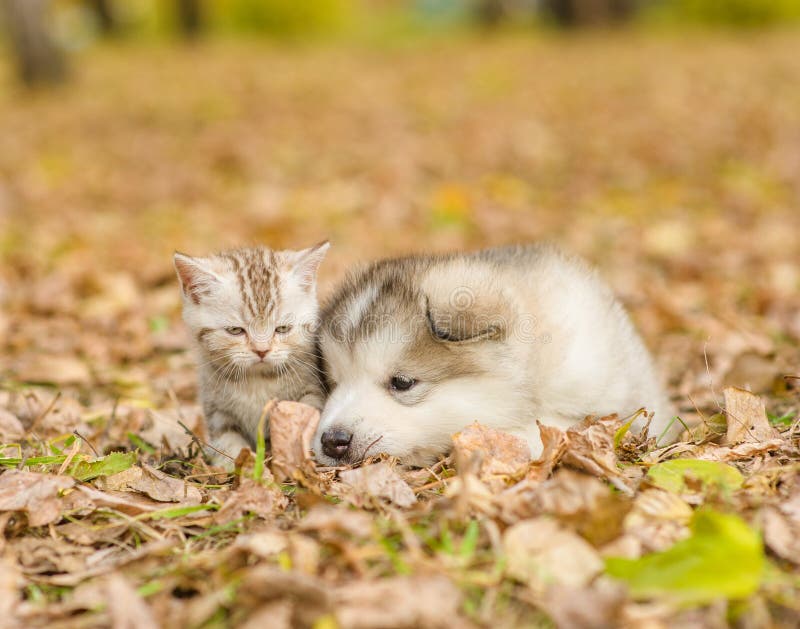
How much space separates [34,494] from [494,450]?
5.74ft

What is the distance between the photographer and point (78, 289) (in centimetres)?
694

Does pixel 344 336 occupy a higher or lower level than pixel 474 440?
higher

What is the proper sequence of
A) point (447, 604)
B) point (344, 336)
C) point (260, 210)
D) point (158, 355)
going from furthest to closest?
1. point (260, 210)
2. point (158, 355)
3. point (344, 336)
4. point (447, 604)

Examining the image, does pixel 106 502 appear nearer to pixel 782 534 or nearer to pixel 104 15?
pixel 782 534

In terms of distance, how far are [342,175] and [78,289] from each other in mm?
4957

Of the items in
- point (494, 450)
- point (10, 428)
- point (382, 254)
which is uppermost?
point (494, 450)

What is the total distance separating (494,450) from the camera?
3.46 m

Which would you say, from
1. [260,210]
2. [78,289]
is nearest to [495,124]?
[260,210]

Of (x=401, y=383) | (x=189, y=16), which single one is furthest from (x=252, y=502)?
(x=189, y=16)

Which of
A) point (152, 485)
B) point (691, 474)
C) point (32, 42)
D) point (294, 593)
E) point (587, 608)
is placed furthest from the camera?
point (32, 42)

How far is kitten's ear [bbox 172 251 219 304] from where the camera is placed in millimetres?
3889

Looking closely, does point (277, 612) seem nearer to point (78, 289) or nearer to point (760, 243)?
point (78, 289)

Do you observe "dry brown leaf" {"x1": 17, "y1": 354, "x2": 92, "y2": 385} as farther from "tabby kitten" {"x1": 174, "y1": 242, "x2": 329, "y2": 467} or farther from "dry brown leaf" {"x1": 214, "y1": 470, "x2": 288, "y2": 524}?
"dry brown leaf" {"x1": 214, "y1": 470, "x2": 288, "y2": 524}

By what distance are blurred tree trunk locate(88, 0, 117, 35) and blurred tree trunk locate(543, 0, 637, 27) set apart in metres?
14.7
